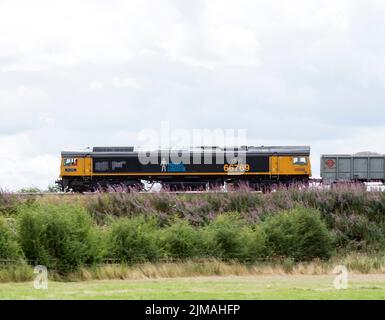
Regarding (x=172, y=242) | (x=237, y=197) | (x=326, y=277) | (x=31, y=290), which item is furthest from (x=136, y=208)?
(x=31, y=290)

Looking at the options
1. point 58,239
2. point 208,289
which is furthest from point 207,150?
point 208,289

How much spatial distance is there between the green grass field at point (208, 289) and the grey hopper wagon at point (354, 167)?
103 ft

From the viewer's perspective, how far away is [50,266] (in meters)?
23.9

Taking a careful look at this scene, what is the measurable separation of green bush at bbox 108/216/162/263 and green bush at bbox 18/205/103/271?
2.34 feet

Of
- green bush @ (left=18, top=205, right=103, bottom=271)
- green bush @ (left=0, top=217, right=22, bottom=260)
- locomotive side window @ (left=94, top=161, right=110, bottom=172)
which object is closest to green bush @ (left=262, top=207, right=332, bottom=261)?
green bush @ (left=18, top=205, right=103, bottom=271)

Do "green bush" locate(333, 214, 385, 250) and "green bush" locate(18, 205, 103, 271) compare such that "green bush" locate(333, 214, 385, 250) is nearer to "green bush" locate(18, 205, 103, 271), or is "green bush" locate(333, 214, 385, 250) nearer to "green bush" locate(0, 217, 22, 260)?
"green bush" locate(18, 205, 103, 271)

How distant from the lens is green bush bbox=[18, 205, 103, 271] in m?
24.1

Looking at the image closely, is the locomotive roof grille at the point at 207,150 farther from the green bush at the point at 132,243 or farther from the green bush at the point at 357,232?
the green bush at the point at 132,243

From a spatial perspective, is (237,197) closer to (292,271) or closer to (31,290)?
(292,271)

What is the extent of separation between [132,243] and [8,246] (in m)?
3.74

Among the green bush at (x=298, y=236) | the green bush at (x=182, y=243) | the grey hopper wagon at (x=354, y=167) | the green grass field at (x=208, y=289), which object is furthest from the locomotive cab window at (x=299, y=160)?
the green grass field at (x=208, y=289)

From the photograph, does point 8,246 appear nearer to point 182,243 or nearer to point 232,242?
point 182,243
